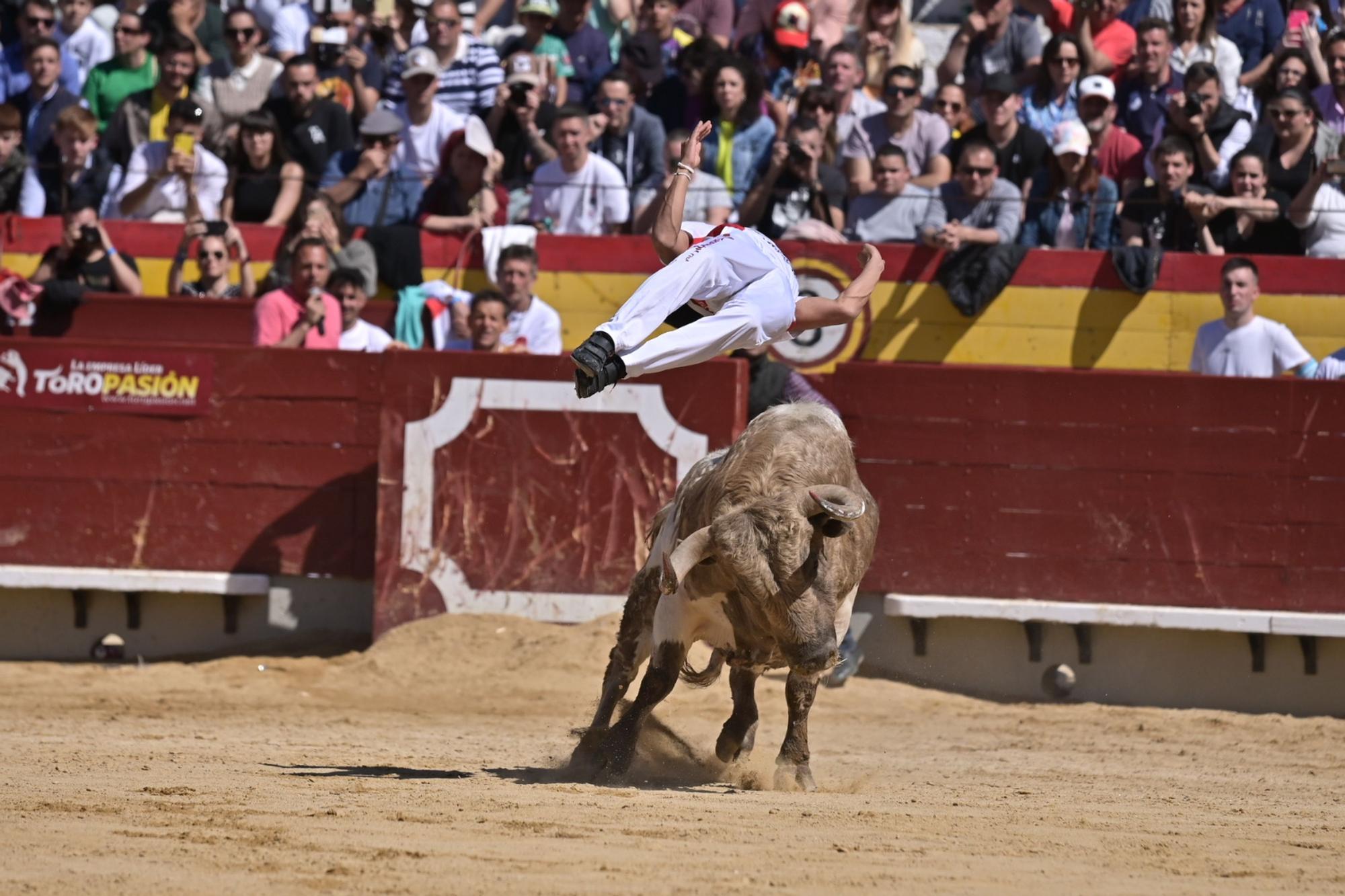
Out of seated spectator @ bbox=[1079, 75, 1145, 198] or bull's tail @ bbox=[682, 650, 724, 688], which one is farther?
seated spectator @ bbox=[1079, 75, 1145, 198]

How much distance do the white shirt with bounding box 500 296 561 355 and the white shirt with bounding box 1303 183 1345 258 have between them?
4.25 metres

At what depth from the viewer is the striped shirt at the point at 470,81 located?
12.0 m

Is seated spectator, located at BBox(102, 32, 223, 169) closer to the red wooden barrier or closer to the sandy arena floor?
the sandy arena floor

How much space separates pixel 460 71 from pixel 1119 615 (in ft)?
17.7

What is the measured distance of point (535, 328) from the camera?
1055 cm

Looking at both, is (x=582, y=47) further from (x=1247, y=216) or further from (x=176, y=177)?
(x=1247, y=216)

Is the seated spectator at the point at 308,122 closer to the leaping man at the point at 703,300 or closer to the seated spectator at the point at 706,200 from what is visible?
the seated spectator at the point at 706,200

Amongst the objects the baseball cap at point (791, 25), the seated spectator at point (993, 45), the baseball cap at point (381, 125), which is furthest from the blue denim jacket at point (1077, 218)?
the baseball cap at point (381, 125)

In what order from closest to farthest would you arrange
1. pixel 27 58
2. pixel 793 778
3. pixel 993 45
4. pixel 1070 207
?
pixel 793 778, pixel 1070 207, pixel 993 45, pixel 27 58

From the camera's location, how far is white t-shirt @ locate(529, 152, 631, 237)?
36.8 ft

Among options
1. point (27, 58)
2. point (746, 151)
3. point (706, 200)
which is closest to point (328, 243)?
point (706, 200)

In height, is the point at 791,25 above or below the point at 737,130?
above

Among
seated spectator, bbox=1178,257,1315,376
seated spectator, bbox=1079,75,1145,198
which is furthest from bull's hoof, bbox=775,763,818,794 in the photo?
seated spectator, bbox=1079,75,1145,198

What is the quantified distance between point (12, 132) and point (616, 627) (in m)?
4.97
